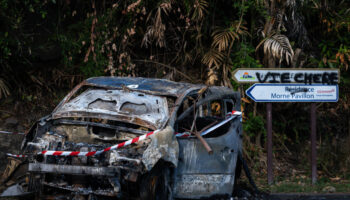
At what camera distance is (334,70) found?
8.40 metres

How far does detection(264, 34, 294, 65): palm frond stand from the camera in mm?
9781

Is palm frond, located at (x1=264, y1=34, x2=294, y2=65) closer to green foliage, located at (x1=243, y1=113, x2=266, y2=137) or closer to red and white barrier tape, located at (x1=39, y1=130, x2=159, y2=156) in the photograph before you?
green foliage, located at (x1=243, y1=113, x2=266, y2=137)

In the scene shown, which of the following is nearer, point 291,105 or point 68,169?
point 68,169

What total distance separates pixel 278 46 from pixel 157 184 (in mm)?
5577

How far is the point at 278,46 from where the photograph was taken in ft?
32.4

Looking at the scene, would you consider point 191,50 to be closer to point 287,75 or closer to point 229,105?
point 287,75

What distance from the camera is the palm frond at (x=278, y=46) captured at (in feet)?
32.1

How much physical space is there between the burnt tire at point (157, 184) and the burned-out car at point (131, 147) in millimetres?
11

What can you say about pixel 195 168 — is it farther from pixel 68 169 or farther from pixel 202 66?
pixel 202 66

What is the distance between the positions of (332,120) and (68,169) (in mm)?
8226

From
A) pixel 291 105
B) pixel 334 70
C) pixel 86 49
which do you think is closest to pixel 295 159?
pixel 291 105

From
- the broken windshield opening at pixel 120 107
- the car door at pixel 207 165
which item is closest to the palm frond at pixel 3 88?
the broken windshield opening at pixel 120 107

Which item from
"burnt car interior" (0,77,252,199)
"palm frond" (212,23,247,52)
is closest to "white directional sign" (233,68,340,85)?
"burnt car interior" (0,77,252,199)

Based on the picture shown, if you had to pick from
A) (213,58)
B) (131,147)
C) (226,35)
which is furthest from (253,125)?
(131,147)
